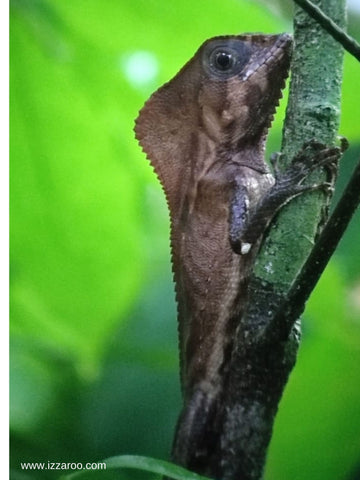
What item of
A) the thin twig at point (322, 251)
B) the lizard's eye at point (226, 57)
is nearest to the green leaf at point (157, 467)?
the thin twig at point (322, 251)

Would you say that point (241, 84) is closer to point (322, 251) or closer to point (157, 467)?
point (322, 251)

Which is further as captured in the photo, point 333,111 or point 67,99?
point 67,99

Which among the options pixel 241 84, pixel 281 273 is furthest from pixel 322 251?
pixel 241 84

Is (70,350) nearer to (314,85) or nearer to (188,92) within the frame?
(188,92)

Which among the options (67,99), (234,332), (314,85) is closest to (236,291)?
(234,332)

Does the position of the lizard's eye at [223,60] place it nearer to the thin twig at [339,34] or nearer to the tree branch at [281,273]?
the tree branch at [281,273]

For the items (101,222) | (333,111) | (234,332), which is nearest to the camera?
(333,111)
